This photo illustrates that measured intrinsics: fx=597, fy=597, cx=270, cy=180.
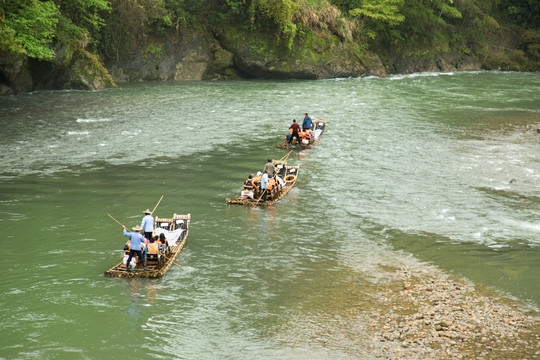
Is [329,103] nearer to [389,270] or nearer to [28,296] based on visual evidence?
[389,270]

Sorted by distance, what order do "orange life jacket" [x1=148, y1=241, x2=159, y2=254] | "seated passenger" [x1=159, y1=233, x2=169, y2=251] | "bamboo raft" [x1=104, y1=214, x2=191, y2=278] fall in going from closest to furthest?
"bamboo raft" [x1=104, y1=214, x2=191, y2=278] → "orange life jacket" [x1=148, y1=241, x2=159, y2=254] → "seated passenger" [x1=159, y1=233, x2=169, y2=251]

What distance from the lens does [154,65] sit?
49.5 m

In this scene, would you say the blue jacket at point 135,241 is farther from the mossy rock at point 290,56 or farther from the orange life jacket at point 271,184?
the mossy rock at point 290,56

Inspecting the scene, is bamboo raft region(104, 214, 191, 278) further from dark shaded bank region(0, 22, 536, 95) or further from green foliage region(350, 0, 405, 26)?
green foliage region(350, 0, 405, 26)

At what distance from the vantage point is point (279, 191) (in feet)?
71.2

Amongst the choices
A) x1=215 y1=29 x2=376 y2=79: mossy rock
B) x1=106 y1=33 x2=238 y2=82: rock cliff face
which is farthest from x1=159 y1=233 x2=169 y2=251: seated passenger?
x1=215 y1=29 x2=376 y2=79: mossy rock

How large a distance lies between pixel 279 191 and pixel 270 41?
3197 centimetres

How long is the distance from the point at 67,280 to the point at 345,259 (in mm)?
7251

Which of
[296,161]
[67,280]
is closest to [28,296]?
[67,280]

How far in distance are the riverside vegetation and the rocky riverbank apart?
2884 cm

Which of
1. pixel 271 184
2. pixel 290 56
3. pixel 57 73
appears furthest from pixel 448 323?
Answer: pixel 290 56

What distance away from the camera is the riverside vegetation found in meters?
41.8

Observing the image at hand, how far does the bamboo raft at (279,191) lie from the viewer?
20.7 metres

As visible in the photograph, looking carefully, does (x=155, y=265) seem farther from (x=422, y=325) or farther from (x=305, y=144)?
(x=305, y=144)
